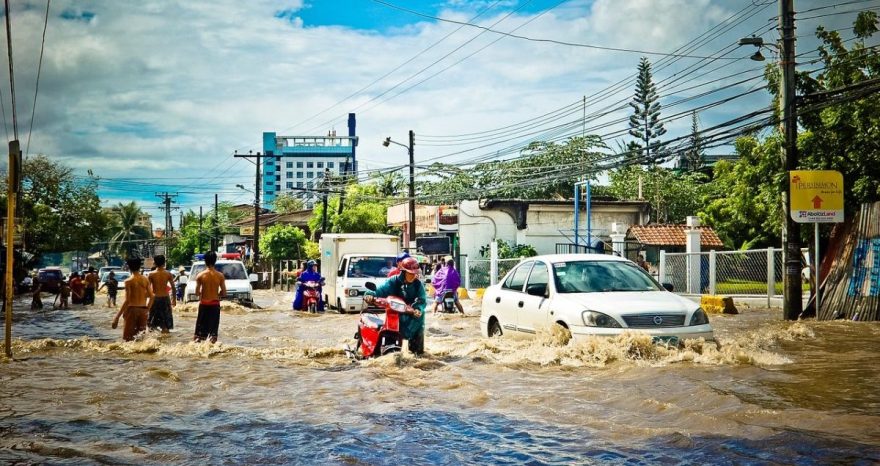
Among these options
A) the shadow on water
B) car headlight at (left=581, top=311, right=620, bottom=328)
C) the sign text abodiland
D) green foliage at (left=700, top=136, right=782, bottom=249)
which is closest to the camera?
the shadow on water

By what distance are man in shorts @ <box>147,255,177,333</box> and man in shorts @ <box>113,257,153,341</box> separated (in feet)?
3.38

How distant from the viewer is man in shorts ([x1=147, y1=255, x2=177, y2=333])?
47.8 ft

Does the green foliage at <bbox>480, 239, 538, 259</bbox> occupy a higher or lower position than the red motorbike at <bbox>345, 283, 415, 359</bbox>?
higher

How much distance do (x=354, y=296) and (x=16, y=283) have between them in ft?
88.4

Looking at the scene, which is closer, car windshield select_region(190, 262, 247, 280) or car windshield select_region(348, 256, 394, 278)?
car windshield select_region(348, 256, 394, 278)

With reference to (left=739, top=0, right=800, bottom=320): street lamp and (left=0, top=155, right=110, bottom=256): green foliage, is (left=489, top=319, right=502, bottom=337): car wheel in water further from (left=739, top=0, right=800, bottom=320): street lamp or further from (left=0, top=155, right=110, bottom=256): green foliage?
(left=0, top=155, right=110, bottom=256): green foliage

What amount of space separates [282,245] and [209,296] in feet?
148

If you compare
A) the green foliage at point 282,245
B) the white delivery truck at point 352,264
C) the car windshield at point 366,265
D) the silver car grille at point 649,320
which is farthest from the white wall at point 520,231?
the silver car grille at point 649,320

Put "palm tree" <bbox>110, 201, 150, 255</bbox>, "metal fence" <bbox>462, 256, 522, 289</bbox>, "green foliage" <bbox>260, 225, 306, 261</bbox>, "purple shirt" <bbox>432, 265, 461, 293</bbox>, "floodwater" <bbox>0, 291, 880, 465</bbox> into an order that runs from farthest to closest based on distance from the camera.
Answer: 1. "palm tree" <bbox>110, 201, 150, 255</bbox>
2. "green foliage" <bbox>260, 225, 306, 261</bbox>
3. "metal fence" <bbox>462, 256, 522, 289</bbox>
4. "purple shirt" <bbox>432, 265, 461, 293</bbox>
5. "floodwater" <bbox>0, 291, 880, 465</bbox>

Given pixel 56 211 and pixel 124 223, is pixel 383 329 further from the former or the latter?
pixel 124 223

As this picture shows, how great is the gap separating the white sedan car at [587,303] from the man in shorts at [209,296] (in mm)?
4237

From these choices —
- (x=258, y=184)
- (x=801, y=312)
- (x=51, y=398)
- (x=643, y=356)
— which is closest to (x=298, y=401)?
(x=51, y=398)

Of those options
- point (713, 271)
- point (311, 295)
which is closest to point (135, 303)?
point (311, 295)

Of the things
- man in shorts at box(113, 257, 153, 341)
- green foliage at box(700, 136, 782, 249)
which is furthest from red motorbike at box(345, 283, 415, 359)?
green foliage at box(700, 136, 782, 249)
